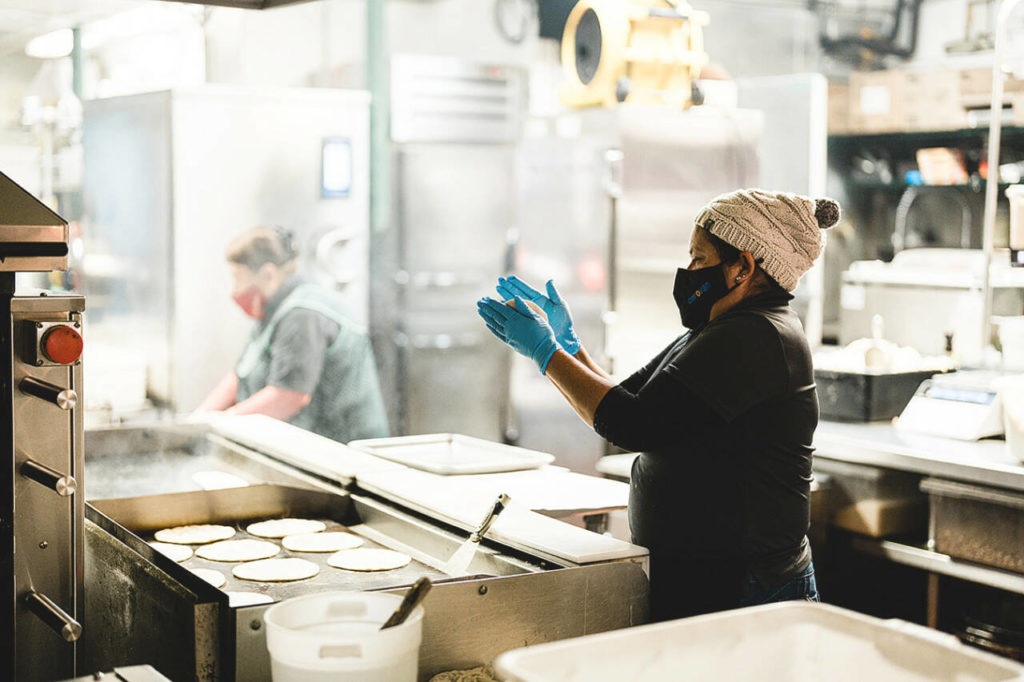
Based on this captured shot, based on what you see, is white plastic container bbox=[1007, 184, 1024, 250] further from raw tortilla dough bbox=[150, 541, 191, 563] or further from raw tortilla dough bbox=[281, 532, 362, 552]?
raw tortilla dough bbox=[150, 541, 191, 563]

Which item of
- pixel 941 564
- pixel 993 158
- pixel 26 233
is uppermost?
pixel 993 158

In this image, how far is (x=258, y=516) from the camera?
2.73 m

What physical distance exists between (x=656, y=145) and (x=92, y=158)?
106 inches

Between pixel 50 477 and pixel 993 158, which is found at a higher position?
pixel 993 158

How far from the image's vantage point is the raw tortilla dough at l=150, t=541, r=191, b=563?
7.77ft

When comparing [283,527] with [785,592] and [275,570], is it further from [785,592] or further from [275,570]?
[785,592]

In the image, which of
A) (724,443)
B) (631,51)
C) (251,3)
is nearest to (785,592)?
(724,443)

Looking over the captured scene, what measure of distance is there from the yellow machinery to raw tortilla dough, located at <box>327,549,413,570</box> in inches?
88.9

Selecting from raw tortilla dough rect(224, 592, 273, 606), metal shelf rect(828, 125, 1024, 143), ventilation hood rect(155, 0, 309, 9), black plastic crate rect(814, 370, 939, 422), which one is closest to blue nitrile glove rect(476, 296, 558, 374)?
ventilation hood rect(155, 0, 309, 9)

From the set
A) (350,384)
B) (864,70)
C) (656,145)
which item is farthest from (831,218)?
(864,70)

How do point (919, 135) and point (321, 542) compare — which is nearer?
point (321, 542)

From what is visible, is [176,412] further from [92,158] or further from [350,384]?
[92,158]

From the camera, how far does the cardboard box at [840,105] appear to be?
7.96 m

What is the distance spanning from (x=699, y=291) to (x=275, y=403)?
7.95 feet
